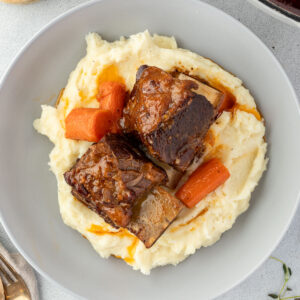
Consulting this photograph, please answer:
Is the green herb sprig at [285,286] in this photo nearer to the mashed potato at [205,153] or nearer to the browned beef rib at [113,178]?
the mashed potato at [205,153]

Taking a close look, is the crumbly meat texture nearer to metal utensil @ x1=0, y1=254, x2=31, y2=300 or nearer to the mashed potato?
the mashed potato

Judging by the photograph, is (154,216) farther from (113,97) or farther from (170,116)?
(113,97)

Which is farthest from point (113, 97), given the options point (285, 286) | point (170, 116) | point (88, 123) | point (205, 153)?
point (285, 286)

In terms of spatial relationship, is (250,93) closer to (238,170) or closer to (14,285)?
(238,170)

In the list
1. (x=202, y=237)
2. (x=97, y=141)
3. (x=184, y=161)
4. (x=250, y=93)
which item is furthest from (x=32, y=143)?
A: (x=250, y=93)

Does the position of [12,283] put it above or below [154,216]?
below

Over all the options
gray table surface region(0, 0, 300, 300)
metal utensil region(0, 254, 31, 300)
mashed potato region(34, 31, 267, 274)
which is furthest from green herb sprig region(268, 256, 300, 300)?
metal utensil region(0, 254, 31, 300)
